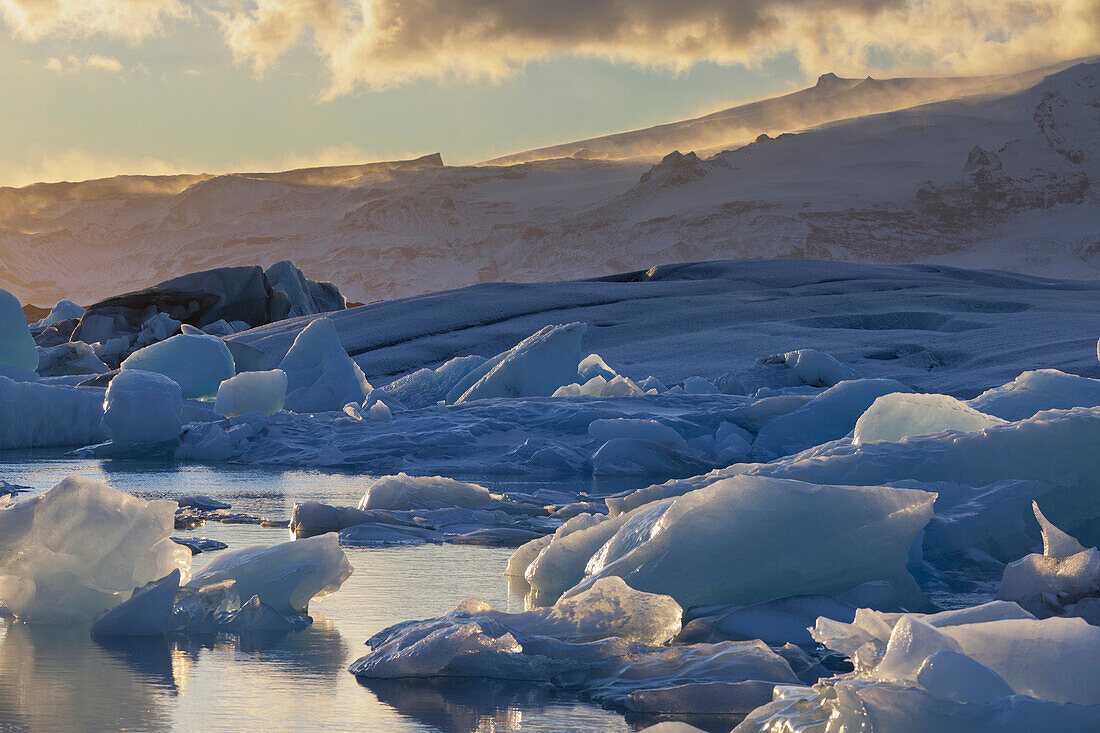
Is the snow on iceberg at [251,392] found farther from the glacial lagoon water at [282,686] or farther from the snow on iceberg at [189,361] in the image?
the glacial lagoon water at [282,686]

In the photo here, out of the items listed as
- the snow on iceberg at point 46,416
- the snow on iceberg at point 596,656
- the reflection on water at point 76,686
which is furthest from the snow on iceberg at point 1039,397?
the snow on iceberg at point 46,416

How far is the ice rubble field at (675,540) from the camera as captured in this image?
2.09 m

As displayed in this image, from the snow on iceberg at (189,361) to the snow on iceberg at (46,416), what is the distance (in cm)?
172

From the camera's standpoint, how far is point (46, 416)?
927 cm

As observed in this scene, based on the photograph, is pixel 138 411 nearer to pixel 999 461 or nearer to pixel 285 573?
pixel 285 573

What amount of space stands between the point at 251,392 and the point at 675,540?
7191mm

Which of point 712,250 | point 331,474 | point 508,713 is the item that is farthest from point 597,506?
point 712,250

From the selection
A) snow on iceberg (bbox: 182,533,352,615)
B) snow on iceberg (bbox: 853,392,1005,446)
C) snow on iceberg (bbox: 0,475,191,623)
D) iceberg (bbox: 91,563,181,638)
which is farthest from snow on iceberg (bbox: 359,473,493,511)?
iceberg (bbox: 91,563,181,638)

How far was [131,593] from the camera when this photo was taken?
123 inches

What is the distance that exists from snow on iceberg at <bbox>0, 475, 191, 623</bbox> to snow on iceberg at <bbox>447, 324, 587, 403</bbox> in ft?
23.2

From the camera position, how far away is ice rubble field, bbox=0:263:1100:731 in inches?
82.4

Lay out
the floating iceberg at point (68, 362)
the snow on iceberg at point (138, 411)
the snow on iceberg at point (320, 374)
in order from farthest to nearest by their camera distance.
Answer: the floating iceberg at point (68, 362), the snow on iceberg at point (320, 374), the snow on iceberg at point (138, 411)

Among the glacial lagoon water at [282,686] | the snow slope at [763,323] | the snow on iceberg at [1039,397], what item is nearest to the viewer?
the glacial lagoon water at [282,686]

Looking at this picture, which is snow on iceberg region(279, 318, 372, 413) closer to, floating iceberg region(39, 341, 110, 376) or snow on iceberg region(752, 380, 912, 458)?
snow on iceberg region(752, 380, 912, 458)
